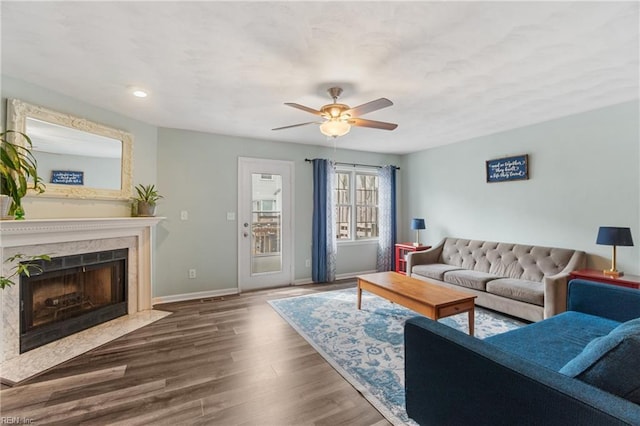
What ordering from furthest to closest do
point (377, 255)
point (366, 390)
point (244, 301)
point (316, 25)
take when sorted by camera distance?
point (377, 255)
point (244, 301)
point (366, 390)
point (316, 25)

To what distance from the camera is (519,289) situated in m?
3.22

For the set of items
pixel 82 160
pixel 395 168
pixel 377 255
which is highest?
pixel 395 168

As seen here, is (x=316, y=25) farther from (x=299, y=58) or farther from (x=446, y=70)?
(x=446, y=70)

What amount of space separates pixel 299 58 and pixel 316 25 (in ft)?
1.36

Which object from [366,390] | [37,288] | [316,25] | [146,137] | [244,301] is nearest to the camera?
[316,25]

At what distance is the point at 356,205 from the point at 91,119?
420 cm

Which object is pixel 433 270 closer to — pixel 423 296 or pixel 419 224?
pixel 419 224

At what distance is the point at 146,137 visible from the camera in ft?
12.6

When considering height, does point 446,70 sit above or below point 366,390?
above

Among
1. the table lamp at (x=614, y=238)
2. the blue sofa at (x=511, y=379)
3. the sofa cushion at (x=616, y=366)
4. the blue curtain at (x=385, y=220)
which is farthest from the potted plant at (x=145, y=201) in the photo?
the table lamp at (x=614, y=238)

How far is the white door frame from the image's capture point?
4559 millimetres

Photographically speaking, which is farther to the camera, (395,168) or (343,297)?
(395,168)

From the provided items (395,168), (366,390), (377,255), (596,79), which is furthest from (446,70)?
(377,255)

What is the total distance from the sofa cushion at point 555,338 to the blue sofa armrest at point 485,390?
0.66 meters
